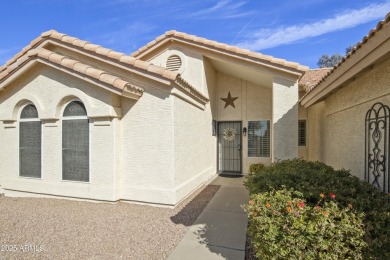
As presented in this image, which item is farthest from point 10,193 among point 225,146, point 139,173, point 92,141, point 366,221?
point 366,221

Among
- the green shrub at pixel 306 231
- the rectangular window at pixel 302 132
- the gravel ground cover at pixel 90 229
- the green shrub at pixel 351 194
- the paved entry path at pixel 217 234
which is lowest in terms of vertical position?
Answer: the gravel ground cover at pixel 90 229

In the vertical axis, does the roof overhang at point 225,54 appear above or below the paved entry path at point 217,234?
above

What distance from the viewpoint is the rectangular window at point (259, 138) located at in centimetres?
1090

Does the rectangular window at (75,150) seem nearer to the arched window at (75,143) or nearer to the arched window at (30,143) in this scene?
the arched window at (75,143)

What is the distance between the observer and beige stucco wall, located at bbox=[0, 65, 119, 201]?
657 centimetres

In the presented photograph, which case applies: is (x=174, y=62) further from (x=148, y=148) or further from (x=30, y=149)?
(x=30, y=149)

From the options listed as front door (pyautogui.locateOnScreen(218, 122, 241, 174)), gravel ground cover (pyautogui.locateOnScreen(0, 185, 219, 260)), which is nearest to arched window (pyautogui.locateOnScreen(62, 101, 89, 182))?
gravel ground cover (pyautogui.locateOnScreen(0, 185, 219, 260))

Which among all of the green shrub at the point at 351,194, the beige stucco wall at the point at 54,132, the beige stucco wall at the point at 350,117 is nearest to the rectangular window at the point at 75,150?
the beige stucco wall at the point at 54,132

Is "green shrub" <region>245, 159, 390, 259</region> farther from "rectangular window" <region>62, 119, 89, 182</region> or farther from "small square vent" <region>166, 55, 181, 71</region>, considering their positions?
"small square vent" <region>166, 55, 181, 71</region>

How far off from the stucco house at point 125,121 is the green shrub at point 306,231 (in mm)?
2517

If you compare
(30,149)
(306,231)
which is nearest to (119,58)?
(30,149)

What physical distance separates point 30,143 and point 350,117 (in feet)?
32.9

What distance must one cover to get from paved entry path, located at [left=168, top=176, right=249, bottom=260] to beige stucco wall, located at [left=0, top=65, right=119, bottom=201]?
3026mm

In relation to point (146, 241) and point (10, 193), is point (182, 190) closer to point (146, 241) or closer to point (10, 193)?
point (146, 241)
